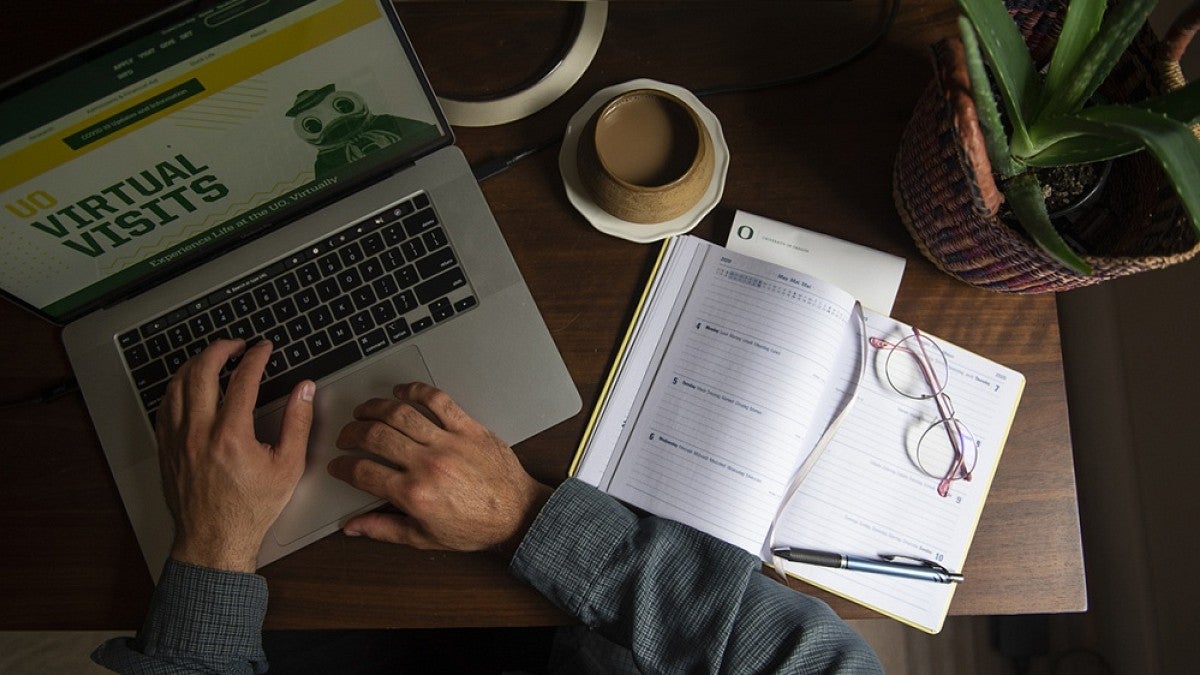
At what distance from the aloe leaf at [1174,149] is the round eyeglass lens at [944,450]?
294mm

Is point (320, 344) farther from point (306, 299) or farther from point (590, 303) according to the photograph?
point (590, 303)

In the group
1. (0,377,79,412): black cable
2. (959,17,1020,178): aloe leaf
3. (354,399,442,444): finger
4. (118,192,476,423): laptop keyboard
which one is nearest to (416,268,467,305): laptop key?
(118,192,476,423): laptop keyboard

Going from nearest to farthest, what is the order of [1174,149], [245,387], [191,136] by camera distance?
[1174,149] < [191,136] < [245,387]

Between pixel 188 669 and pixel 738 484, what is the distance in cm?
50

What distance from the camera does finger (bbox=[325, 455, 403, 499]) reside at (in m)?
0.64

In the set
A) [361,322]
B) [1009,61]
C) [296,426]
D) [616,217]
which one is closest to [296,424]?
[296,426]

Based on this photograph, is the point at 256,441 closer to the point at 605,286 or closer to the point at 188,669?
the point at 188,669

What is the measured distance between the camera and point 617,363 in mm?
697

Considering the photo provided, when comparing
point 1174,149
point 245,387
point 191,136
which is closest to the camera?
point 1174,149

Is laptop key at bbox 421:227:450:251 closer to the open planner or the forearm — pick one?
the open planner

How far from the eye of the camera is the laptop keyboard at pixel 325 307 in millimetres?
688

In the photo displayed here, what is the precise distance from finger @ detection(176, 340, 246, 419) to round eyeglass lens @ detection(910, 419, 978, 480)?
63 centimetres

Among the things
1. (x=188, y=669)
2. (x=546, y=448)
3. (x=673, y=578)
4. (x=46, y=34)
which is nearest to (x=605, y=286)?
(x=546, y=448)

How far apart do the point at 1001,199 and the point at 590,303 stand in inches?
13.9
